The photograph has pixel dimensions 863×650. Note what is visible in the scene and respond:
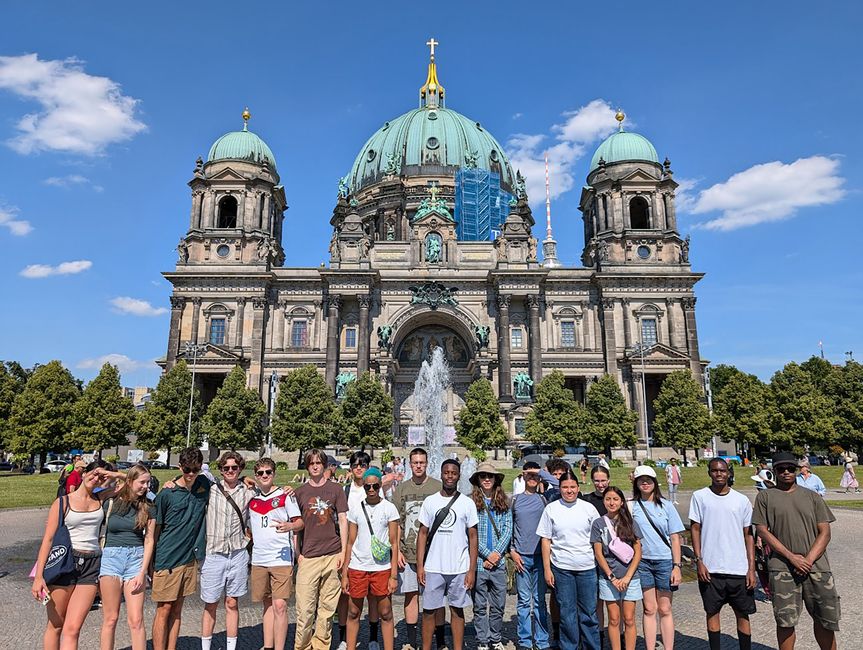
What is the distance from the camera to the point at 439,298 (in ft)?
175

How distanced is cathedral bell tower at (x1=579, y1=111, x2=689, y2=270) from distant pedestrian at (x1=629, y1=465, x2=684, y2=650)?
4892 cm

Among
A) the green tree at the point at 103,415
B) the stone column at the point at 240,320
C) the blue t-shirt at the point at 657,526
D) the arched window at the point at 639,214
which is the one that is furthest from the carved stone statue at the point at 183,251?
the blue t-shirt at the point at 657,526

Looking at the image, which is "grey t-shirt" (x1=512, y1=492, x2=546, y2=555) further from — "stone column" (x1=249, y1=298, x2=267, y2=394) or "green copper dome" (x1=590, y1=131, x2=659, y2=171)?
"green copper dome" (x1=590, y1=131, x2=659, y2=171)

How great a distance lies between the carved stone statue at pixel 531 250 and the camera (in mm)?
53750

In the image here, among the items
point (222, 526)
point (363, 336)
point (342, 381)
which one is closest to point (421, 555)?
point (222, 526)

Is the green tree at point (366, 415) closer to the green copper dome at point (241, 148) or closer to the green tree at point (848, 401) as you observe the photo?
the green copper dome at point (241, 148)

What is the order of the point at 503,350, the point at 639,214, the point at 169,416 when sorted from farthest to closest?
1. the point at 639,214
2. the point at 503,350
3. the point at 169,416

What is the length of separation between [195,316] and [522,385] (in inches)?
1141

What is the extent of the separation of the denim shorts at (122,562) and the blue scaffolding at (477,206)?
5809 cm

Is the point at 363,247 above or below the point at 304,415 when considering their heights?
above

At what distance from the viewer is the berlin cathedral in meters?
51.4

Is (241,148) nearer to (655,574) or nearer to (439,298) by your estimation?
(439,298)

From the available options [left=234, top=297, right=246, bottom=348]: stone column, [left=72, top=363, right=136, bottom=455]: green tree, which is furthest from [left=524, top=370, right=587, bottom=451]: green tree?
[left=72, top=363, right=136, bottom=455]: green tree

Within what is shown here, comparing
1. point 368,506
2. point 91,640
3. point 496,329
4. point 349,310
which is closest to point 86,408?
point 349,310
